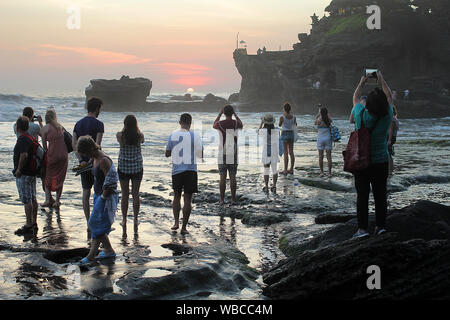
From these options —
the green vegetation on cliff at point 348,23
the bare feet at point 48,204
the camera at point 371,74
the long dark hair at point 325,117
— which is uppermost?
the green vegetation on cliff at point 348,23

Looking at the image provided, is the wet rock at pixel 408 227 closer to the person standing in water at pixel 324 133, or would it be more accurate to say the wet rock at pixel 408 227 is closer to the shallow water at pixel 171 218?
the shallow water at pixel 171 218

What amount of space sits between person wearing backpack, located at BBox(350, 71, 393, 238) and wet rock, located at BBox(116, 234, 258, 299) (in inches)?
51.1

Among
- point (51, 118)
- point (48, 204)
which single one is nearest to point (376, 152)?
point (51, 118)

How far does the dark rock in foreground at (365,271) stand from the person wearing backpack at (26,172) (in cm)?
349

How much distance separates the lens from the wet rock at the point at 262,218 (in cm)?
730

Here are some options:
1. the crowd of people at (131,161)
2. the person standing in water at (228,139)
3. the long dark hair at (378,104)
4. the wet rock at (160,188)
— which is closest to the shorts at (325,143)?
the crowd of people at (131,161)

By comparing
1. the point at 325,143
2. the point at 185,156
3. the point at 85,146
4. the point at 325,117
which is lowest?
the point at 325,143

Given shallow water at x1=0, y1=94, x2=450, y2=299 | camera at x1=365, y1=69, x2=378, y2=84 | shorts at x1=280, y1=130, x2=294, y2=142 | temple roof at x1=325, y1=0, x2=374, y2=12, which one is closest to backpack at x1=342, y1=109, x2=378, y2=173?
camera at x1=365, y1=69, x2=378, y2=84

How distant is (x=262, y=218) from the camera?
7.40 metres

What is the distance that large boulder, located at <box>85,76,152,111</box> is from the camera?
7081 centimetres

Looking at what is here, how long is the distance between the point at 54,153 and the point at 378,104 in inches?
205

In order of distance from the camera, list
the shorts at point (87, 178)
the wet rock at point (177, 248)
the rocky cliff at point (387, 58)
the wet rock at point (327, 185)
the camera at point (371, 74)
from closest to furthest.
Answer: the camera at point (371, 74)
the wet rock at point (177, 248)
the shorts at point (87, 178)
the wet rock at point (327, 185)
the rocky cliff at point (387, 58)

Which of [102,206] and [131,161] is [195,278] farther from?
[131,161]
